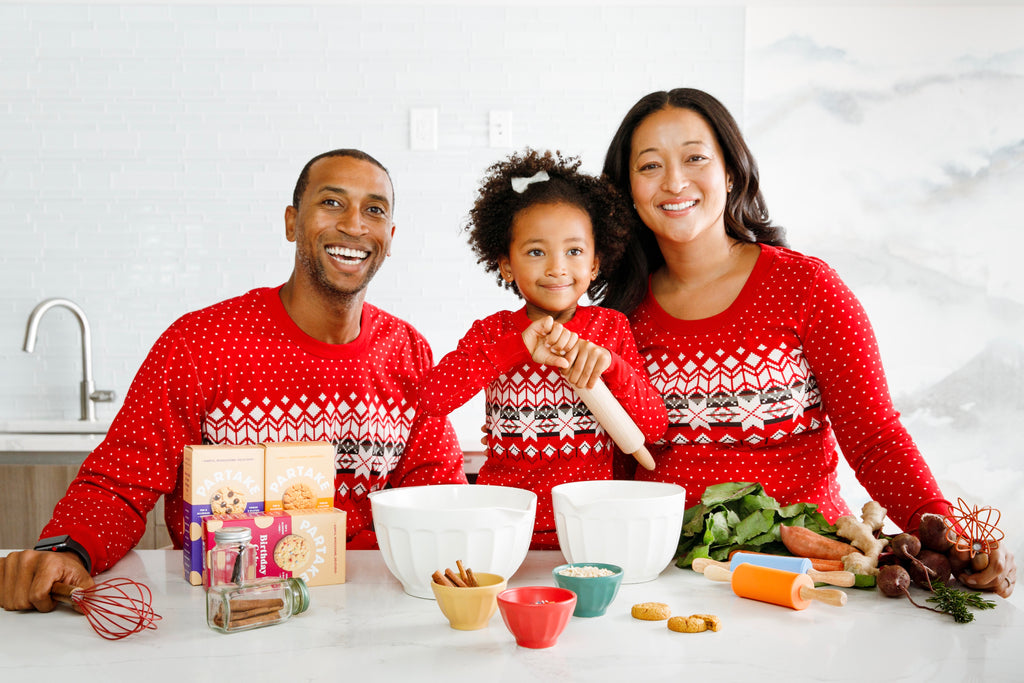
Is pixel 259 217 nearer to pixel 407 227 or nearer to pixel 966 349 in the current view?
pixel 407 227

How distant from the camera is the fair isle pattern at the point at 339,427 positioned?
164 cm

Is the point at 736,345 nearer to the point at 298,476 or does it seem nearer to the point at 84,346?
the point at 298,476

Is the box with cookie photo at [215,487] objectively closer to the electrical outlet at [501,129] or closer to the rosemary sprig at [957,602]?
the rosemary sprig at [957,602]

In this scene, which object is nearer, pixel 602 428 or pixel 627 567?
pixel 627 567

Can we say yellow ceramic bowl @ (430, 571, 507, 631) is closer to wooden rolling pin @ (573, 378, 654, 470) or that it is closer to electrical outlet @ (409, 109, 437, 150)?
wooden rolling pin @ (573, 378, 654, 470)

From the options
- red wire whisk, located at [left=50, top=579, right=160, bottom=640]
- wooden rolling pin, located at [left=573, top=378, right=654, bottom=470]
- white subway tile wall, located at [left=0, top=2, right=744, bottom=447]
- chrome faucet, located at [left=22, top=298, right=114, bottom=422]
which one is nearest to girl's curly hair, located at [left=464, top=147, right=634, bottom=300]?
wooden rolling pin, located at [left=573, top=378, right=654, bottom=470]

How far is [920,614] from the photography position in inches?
39.5

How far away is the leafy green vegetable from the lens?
1.20 m

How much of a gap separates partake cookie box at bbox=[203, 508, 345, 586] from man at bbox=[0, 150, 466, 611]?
1.49 ft

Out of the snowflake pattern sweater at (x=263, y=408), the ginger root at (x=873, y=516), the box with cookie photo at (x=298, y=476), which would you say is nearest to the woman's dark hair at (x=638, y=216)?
the snowflake pattern sweater at (x=263, y=408)

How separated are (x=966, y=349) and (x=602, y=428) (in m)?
2.61

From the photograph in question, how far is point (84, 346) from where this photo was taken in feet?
10.6

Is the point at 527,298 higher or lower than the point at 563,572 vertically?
higher

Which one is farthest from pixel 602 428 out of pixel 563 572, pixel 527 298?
pixel 563 572
